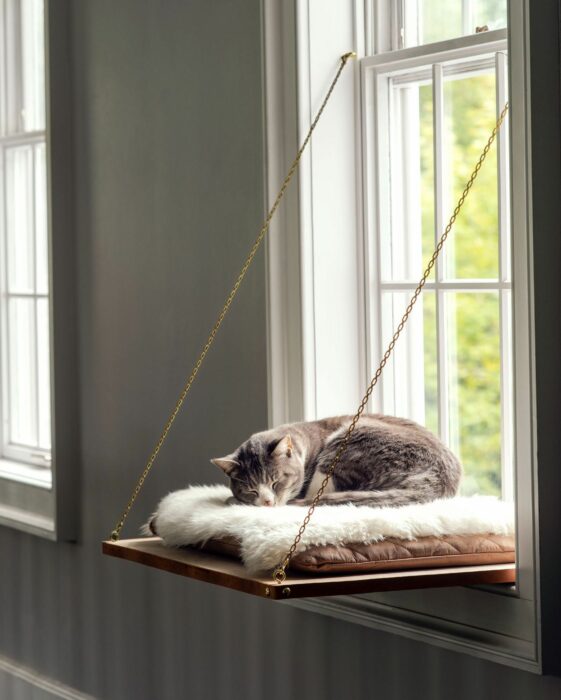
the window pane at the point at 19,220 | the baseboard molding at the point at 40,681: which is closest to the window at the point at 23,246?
the window pane at the point at 19,220

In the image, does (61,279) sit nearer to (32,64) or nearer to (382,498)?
(32,64)

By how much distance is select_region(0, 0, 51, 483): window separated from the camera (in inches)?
158

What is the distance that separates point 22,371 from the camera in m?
4.14

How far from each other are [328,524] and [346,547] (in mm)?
60

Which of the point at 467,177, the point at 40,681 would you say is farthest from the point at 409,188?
the point at 40,681

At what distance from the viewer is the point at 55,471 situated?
361cm

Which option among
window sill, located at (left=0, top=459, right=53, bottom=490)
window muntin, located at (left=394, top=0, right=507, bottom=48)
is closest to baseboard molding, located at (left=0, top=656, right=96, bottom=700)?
window sill, located at (left=0, top=459, right=53, bottom=490)

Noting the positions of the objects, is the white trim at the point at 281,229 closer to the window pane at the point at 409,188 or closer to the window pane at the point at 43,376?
the window pane at the point at 409,188

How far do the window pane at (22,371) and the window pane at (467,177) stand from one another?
1901 mm

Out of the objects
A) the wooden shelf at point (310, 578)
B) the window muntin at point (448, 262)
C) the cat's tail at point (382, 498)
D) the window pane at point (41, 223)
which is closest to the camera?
the wooden shelf at point (310, 578)

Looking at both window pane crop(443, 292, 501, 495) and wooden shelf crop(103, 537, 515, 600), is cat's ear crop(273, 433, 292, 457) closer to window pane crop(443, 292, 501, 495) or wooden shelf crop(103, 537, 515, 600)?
wooden shelf crop(103, 537, 515, 600)

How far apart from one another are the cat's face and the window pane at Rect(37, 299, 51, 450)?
5.84 feet

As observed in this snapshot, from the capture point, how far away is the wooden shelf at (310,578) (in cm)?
203

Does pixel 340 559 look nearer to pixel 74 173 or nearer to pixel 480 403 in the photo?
pixel 480 403
